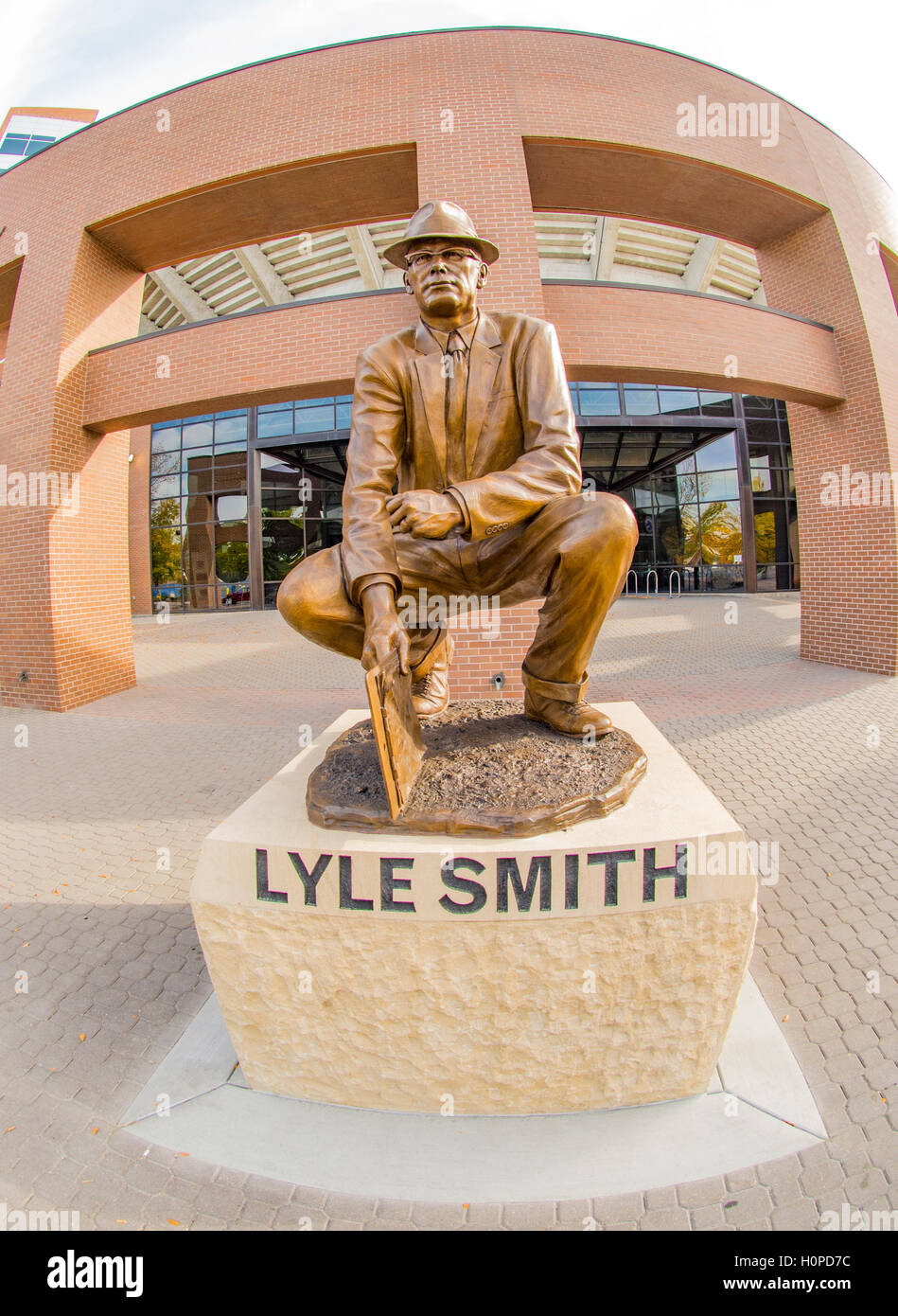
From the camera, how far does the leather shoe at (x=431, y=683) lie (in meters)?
3.12

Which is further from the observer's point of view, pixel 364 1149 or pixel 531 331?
pixel 531 331

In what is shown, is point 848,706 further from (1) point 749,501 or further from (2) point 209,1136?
(1) point 749,501

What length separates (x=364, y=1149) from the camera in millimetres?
2010

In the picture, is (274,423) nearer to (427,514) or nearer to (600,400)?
(600,400)

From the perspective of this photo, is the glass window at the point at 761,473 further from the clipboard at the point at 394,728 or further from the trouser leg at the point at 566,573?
the clipboard at the point at 394,728

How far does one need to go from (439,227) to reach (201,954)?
3339mm

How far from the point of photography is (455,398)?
2.67 m

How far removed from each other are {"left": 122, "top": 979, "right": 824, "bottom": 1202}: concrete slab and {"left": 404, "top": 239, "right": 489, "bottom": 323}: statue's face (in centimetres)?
296

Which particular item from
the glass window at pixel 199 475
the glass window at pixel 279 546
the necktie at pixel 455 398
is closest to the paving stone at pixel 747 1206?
the necktie at pixel 455 398

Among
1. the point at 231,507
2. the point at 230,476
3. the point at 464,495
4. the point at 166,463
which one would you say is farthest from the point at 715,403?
the point at 464,495

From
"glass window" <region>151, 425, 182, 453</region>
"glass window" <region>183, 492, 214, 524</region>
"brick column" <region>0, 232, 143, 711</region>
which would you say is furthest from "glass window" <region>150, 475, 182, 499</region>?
"brick column" <region>0, 232, 143, 711</region>
